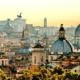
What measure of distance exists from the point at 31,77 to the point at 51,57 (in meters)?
22.9

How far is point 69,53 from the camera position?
70688mm

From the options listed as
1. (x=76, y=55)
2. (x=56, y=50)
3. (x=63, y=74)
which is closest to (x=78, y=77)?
(x=63, y=74)

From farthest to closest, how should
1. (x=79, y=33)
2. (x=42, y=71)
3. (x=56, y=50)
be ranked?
(x=79, y=33) → (x=56, y=50) → (x=42, y=71)

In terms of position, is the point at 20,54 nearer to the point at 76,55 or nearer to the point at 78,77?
the point at 76,55

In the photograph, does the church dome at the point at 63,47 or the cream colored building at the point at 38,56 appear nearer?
the cream colored building at the point at 38,56

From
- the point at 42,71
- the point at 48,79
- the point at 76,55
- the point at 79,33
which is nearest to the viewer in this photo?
the point at 48,79

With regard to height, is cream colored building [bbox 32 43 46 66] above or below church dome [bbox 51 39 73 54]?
below

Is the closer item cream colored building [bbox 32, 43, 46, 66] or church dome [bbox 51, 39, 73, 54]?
cream colored building [bbox 32, 43, 46, 66]

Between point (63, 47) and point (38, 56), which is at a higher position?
point (63, 47)

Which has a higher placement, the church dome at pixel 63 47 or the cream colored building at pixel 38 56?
the church dome at pixel 63 47

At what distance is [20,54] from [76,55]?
111 ft

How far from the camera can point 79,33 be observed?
115938mm

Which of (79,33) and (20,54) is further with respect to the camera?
(79,33)

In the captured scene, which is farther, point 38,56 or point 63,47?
point 63,47
